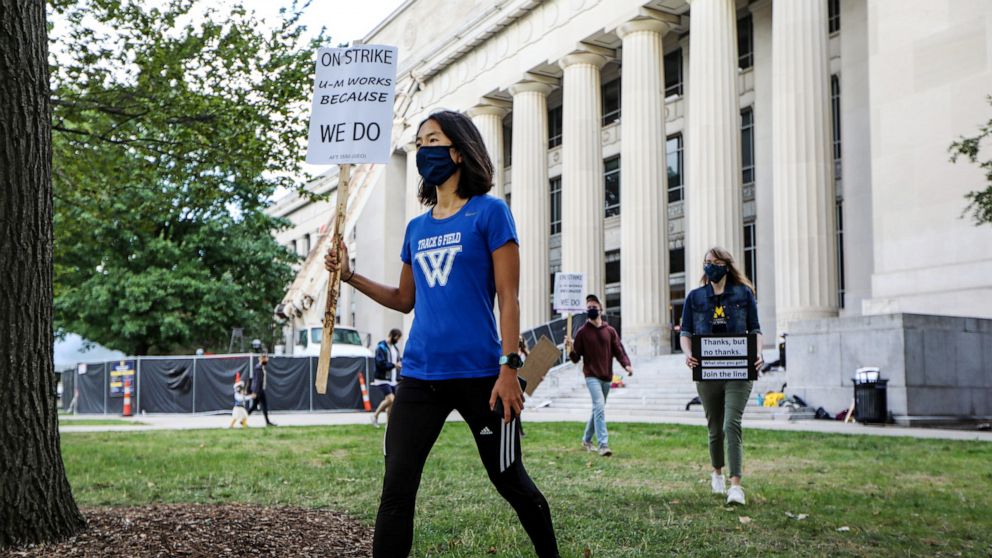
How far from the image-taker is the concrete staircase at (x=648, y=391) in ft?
73.9

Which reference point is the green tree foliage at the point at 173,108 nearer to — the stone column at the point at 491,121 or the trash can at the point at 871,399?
the trash can at the point at 871,399

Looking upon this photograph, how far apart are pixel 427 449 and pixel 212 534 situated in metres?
2.32

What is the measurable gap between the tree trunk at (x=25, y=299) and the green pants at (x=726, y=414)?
4739 mm

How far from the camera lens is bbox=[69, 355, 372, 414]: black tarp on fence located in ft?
94.8

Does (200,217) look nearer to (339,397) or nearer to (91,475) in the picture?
(339,397)

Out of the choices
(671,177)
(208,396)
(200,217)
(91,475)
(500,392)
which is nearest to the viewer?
(500,392)

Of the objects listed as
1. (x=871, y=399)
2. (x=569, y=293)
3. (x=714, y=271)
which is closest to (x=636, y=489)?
(x=714, y=271)

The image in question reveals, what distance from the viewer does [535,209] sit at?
3869 cm

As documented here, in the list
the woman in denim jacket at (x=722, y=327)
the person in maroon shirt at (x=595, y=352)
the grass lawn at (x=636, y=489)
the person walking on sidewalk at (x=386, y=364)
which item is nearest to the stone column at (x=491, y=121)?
the person walking on sidewalk at (x=386, y=364)

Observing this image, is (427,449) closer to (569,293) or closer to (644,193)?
(569,293)

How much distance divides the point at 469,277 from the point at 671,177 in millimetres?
35056

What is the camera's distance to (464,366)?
147 inches

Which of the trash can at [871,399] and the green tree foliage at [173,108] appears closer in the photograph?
the green tree foliage at [173,108]

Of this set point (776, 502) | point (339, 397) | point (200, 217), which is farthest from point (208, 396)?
point (776, 502)
